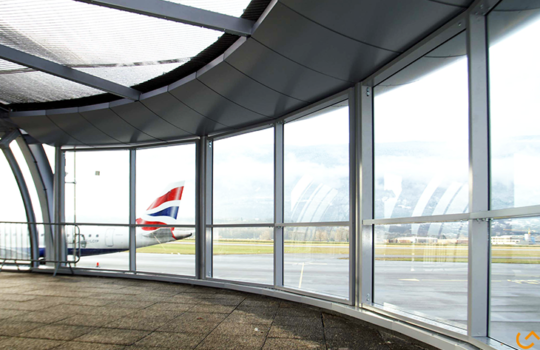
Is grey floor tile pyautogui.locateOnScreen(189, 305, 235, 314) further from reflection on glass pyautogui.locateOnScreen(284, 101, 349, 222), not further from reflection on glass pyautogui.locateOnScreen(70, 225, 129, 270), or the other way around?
reflection on glass pyautogui.locateOnScreen(70, 225, 129, 270)

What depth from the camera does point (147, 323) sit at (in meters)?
5.51

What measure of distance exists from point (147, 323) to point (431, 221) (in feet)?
12.3

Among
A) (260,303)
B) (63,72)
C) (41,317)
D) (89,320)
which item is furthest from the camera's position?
(260,303)

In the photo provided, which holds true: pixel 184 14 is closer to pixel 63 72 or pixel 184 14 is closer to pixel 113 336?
pixel 63 72

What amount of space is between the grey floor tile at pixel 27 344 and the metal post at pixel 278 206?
3.70 metres

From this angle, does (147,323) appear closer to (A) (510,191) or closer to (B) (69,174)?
(A) (510,191)

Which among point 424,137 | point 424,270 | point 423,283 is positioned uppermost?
point 424,137

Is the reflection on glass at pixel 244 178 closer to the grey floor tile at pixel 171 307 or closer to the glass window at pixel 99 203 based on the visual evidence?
the grey floor tile at pixel 171 307

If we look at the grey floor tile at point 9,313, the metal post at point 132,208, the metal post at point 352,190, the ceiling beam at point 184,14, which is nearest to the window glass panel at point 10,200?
the metal post at point 132,208

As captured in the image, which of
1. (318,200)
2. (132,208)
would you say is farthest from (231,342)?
(132,208)

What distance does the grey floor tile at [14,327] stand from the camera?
5.08m

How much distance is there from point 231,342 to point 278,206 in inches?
125

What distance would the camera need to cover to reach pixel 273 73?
5.41m

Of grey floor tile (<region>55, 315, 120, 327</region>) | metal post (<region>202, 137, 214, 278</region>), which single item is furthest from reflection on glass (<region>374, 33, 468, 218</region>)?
metal post (<region>202, 137, 214, 278</region>)
